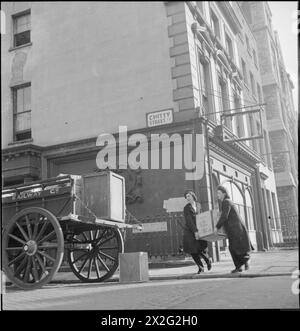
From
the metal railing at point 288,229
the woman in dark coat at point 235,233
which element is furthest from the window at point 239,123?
the woman in dark coat at point 235,233

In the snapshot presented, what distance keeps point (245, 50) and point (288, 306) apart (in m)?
18.7

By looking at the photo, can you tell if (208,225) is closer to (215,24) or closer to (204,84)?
(204,84)

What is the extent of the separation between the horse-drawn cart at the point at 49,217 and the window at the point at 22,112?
23.6 ft

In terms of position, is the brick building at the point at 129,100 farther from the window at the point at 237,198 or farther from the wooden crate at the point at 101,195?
the wooden crate at the point at 101,195

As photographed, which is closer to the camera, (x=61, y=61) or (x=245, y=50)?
(x=61, y=61)

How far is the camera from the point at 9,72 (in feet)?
48.6

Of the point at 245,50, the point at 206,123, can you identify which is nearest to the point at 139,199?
the point at 206,123

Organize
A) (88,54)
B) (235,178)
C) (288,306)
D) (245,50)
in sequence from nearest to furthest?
1. (288,306)
2. (88,54)
3. (235,178)
4. (245,50)

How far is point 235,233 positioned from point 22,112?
32.3 feet

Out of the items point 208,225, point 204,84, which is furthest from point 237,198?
point 208,225

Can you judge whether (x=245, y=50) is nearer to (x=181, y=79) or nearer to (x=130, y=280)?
(x=181, y=79)
